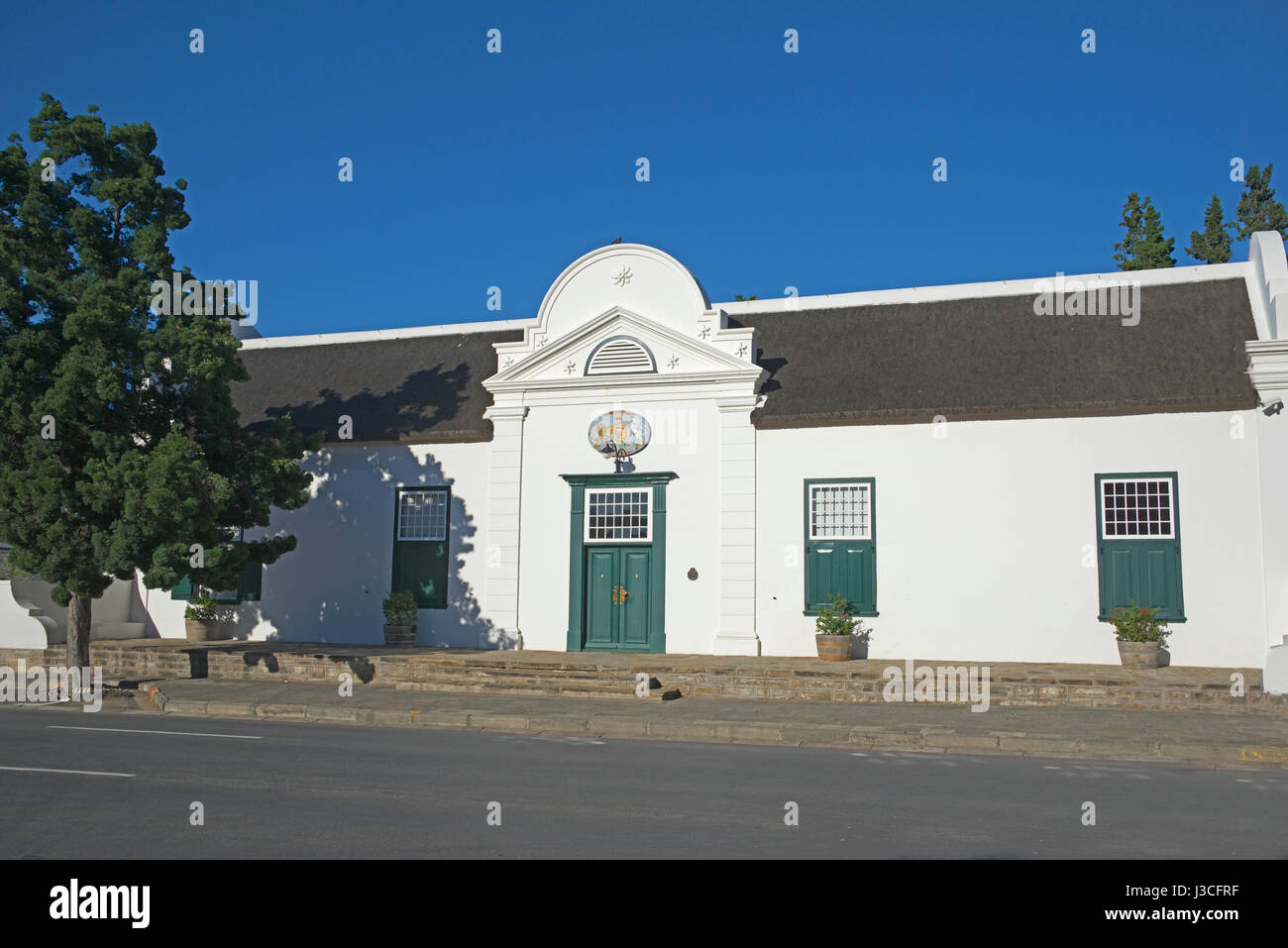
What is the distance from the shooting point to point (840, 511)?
64.6 feet

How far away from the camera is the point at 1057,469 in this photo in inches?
725

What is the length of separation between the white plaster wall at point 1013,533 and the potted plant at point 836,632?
0.48m

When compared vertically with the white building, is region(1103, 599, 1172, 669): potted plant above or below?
below

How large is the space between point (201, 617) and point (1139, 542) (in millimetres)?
18251

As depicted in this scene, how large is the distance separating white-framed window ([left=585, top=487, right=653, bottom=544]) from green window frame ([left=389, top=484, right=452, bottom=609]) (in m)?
3.09

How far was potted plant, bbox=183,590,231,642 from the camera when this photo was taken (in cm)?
2291

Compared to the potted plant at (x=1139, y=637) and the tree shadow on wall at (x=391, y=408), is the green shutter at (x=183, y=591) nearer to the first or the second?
the tree shadow on wall at (x=391, y=408)

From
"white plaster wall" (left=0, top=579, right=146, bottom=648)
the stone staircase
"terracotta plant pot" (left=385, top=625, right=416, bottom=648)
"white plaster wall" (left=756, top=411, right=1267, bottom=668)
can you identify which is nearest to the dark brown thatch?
"white plaster wall" (left=756, top=411, right=1267, bottom=668)

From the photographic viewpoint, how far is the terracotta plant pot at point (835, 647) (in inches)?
731

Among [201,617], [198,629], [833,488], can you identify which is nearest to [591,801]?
[833,488]

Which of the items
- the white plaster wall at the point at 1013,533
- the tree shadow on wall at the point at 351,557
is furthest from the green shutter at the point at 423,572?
the white plaster wall at the point at 1013,533

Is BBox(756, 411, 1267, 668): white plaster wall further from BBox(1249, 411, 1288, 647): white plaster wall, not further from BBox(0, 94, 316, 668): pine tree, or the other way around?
BBox(0, 94, 316, 668): pine tree
